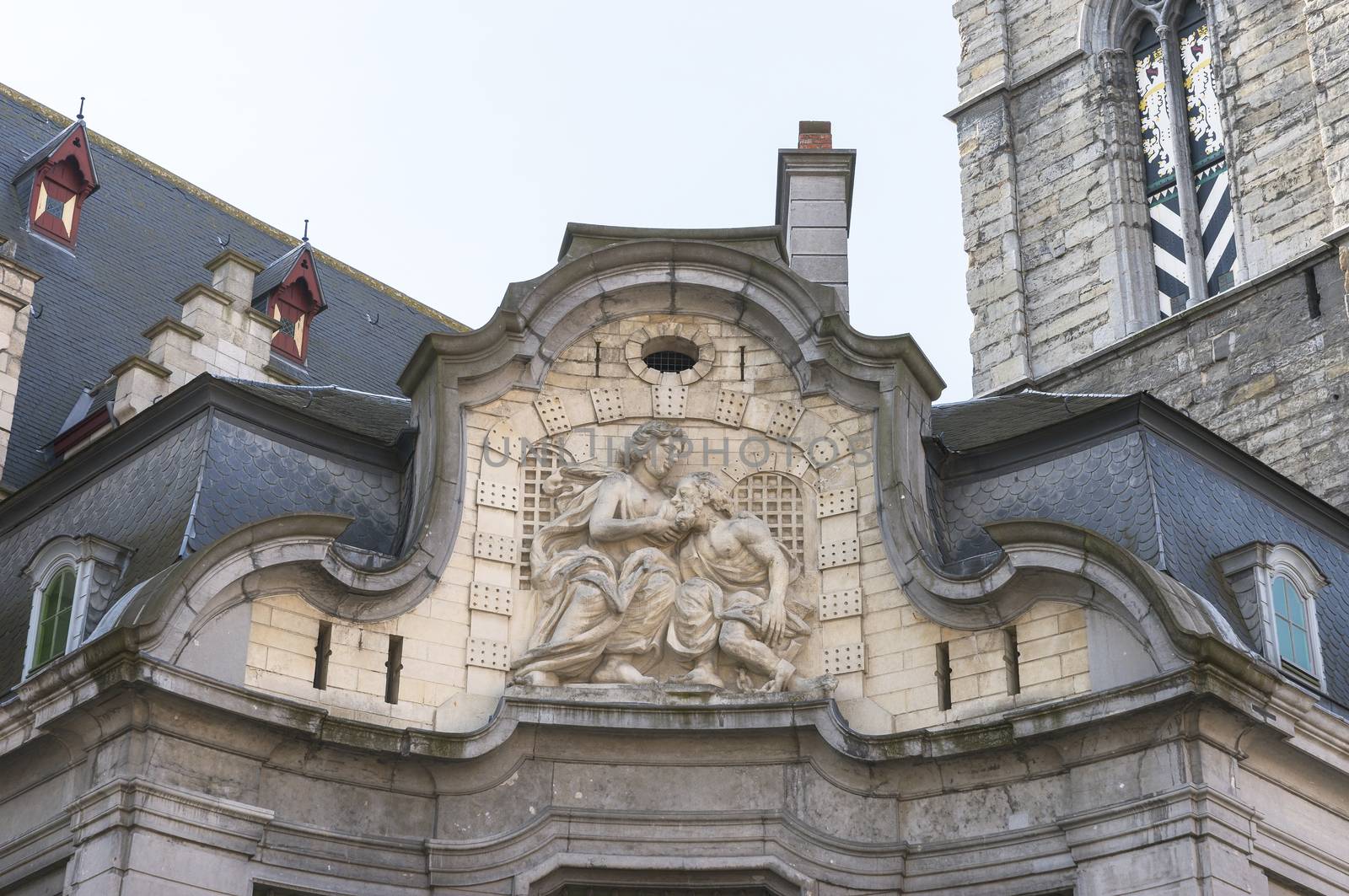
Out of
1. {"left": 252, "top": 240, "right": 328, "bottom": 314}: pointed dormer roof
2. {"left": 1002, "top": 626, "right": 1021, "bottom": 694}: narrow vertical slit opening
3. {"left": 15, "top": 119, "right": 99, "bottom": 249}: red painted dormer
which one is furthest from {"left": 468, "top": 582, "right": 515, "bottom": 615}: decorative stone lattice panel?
{"left": 252, "top": 240, "right": 328, "bottom": 314}: pointed dormer roof

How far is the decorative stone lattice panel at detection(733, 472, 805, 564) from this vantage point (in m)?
17.9

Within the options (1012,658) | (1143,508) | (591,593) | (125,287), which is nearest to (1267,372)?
(1143,508)

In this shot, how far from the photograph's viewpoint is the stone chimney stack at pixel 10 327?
22.5 m

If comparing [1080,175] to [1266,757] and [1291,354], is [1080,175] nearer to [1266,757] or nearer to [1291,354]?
[1291,354]

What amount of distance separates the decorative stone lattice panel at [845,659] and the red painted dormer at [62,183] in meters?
13.6

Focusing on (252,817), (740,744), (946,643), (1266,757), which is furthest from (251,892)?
(1266,757)

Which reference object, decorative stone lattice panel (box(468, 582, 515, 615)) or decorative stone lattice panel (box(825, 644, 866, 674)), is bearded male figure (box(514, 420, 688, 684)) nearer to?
decorative stone lattice panel (box(468, 582, 515, 615))

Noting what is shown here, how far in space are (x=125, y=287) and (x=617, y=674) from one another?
40.8 feet

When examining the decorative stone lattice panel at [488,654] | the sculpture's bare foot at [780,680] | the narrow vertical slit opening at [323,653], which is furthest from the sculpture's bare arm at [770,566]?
the narrow vertical slit opening at [323,653]

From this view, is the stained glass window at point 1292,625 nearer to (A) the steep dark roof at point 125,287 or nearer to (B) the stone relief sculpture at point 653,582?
(B) the stone relief sculpture at point 653,582

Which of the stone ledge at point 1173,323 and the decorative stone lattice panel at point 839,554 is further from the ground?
the stone ledge at point 1173,323

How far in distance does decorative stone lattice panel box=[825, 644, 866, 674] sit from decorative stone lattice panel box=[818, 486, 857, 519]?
1.10m

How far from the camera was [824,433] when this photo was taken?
1830 cm

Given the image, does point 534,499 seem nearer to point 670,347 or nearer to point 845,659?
point 670,347
